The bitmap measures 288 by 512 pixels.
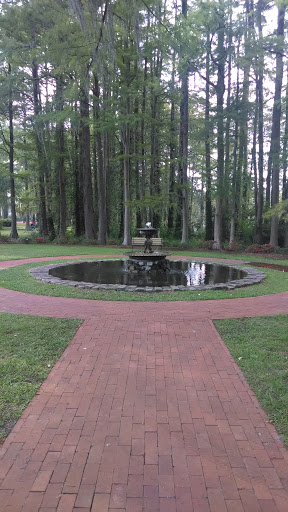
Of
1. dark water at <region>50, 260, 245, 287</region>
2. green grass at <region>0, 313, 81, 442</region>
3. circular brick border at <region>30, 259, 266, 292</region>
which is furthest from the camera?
dark water at <region>50, 260, 245, 287</region>

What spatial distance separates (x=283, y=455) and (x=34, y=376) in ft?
7.73

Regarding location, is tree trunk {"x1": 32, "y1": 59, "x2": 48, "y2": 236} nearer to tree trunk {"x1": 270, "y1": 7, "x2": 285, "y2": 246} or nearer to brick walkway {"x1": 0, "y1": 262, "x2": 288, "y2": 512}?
tree trunk {"x1": 270, "y1": 7, "x2": 285, "y2": 246}

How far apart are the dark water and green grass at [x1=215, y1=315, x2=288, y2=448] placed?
3105 mm

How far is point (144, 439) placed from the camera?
7.52ft

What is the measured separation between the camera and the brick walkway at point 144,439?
71.1 inches

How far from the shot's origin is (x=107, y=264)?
36.6 ft

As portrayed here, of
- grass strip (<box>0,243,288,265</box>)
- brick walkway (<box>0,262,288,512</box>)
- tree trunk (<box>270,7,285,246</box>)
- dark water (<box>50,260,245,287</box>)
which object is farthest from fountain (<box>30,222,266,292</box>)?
tree trunk (<box>270,7,285,246</box>)

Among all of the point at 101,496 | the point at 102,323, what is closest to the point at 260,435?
the point at 101,496

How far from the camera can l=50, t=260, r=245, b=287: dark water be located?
8266 millimetres

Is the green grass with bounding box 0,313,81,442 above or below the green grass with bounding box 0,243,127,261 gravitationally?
below

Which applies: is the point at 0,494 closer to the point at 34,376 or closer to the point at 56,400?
the point at 56,400

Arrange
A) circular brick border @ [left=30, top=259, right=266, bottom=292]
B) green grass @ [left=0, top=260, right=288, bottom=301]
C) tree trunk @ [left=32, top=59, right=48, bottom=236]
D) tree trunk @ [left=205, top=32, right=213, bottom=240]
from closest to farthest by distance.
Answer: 1. green grass @ [left=0, top=260, right=288, bottom=301]
2. circular brick border @ [left=30, top=259, right=266, bottom=292]
3. tree trunk @ [left=205, top=32, right=213, bottom=240]
4. tree trunk @ [left=32, top=59, right=48, bottom=236]

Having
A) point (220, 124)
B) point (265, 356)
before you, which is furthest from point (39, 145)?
point (265, 356)

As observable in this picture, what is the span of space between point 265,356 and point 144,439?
206cm
